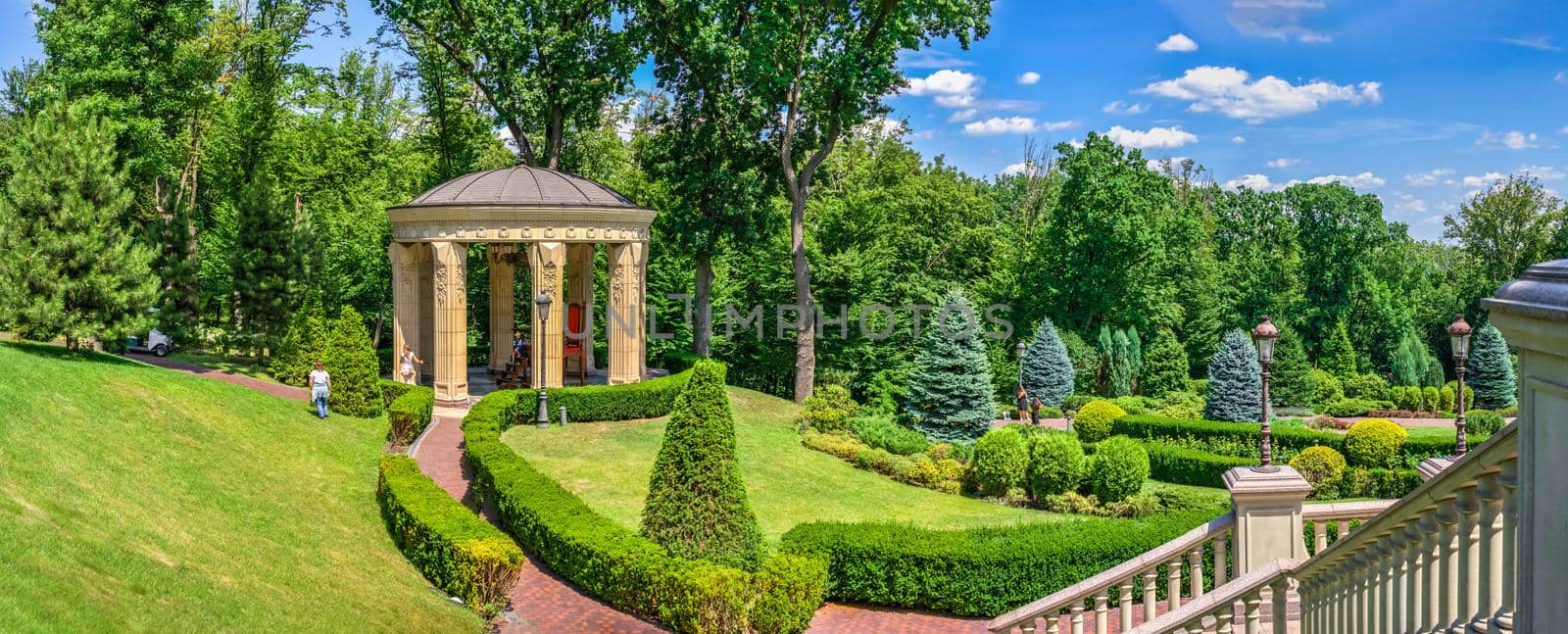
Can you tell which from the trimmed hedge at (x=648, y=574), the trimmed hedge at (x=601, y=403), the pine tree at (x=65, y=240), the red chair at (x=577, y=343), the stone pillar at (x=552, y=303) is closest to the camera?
the trimmed hedge at (x=648, y=574)

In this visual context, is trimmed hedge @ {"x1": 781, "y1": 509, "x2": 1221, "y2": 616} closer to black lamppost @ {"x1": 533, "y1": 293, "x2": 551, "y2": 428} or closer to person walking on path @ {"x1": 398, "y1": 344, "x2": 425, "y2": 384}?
black lamppost @ {"x1": 533, "y1": 293, "x2": 551, "y2": 428}

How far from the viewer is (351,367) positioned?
2423 cm

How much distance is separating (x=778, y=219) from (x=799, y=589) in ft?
71.9

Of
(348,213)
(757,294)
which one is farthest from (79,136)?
(757,294)

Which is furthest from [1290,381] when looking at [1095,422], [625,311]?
[625,311]

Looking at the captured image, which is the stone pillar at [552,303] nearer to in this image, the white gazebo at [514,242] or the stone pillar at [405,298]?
the white gazebo at [514,242]

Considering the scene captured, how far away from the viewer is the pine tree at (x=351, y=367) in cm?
2397

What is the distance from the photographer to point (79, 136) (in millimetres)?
22078

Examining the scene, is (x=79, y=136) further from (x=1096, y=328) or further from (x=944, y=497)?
(x=1096, y=328)

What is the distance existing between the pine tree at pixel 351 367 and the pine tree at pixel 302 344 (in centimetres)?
181

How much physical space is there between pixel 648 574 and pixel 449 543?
2.84 meters

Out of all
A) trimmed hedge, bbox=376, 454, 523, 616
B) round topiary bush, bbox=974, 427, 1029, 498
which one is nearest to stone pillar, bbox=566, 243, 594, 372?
round topiary bush, bbox=974, 427, 1029, 498

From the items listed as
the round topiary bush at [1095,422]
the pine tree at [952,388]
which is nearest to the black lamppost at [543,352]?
the pine tree at [952,388]

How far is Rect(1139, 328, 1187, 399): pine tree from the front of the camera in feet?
143
